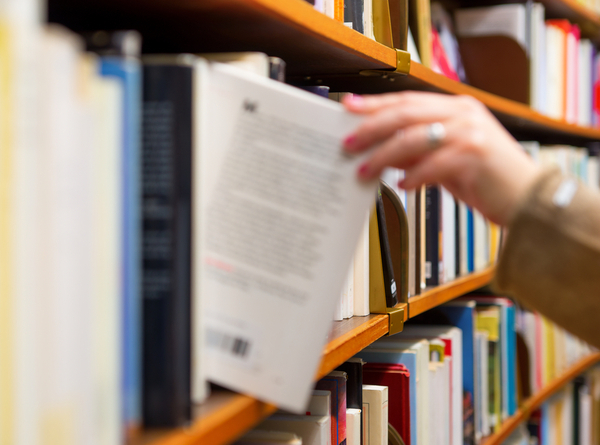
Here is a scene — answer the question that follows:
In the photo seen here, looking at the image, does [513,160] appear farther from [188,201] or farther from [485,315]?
[485,315]

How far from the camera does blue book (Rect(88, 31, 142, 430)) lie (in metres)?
0.45

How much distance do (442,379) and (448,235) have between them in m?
0.31

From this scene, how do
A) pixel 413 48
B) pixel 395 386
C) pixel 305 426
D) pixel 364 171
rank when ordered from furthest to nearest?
pixel 413 48 < pixel 395 386 < pixel 305 426 < pixel 364 171

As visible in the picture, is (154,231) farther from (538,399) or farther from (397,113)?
(538,399)

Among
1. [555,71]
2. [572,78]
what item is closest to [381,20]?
[555,71]

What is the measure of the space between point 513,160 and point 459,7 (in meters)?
1.44

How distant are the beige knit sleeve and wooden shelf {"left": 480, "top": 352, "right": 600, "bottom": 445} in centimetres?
109

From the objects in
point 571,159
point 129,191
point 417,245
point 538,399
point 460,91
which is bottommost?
point 538,399

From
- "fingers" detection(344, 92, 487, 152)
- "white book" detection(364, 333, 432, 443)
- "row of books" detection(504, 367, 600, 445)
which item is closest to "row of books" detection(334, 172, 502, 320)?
"white book" detection(364, 333, 432, 443)

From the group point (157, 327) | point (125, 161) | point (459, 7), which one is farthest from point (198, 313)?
point (459, 7)

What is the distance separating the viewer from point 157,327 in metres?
0.48

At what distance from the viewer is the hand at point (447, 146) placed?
0.53 metres

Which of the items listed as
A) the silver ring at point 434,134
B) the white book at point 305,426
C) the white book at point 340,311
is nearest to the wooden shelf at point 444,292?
the white book at point 340,311

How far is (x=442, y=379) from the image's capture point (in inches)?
51.8
